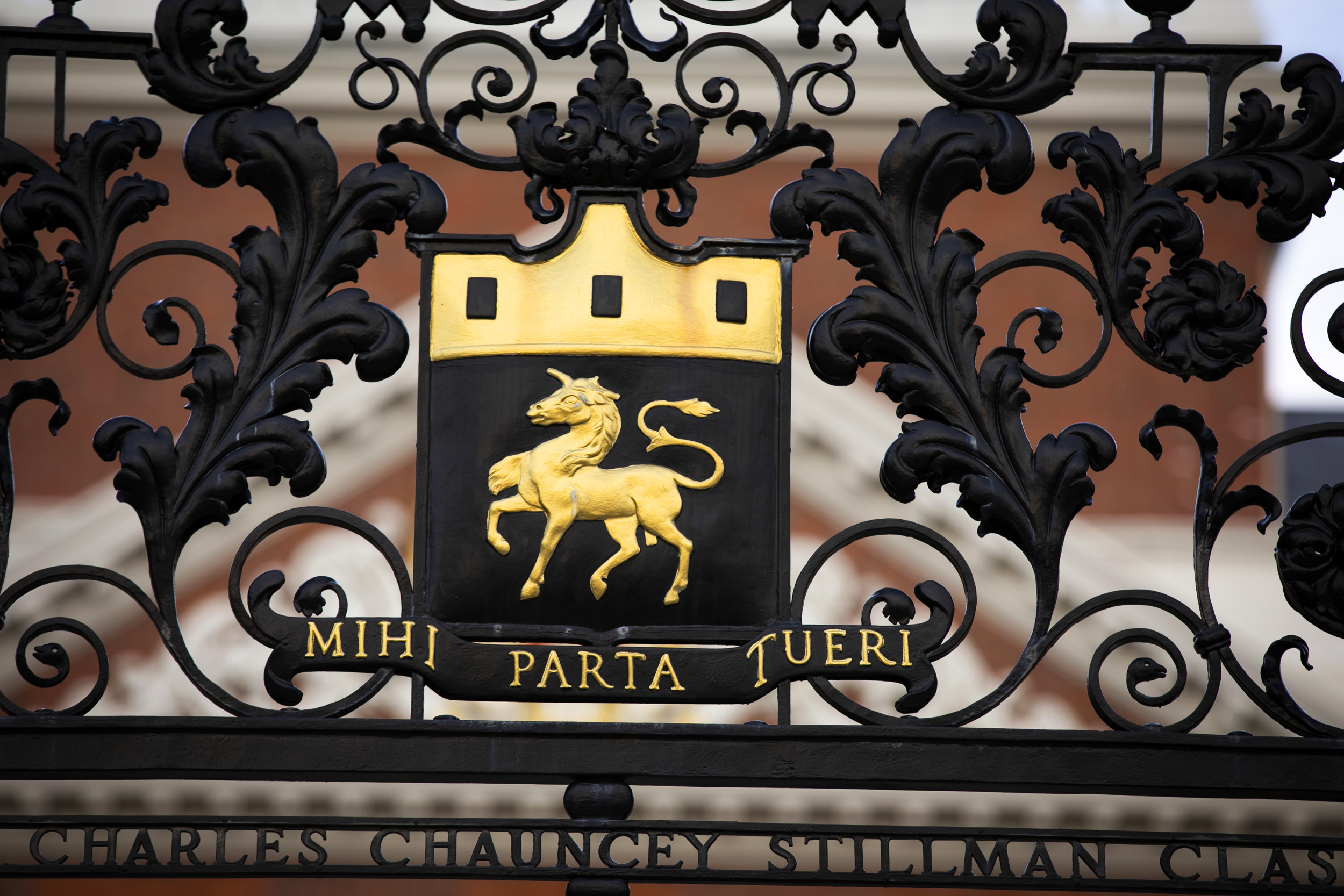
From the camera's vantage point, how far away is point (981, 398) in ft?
13.0

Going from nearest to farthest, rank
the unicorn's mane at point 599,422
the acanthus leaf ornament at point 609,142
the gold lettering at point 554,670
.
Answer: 1. the gold lettering at point 554,670
2. the unicorn's mane at point 599,422
3. the acanthus leaf ornament at point 609,142

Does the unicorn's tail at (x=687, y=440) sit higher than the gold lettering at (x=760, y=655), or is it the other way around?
the unicorn's tail at (x=687, y=440)

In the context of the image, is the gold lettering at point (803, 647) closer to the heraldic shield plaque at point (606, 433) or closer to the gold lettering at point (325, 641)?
the heraldic shield plaque at point (606, 433)

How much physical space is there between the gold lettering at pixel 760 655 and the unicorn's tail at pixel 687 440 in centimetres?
37

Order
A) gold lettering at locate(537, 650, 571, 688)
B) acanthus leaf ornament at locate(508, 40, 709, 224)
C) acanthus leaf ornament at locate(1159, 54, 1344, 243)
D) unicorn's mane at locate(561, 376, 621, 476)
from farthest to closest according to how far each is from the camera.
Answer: acanthus leaf ornament at locate(1159, 54, 1344, 243)
acanthus leaf ornament at locate(508, 40, 709, 224)
unicorn's mane at locate(561, 376, 621, 476)
gold lettering at locate(537, 650, 571, 688)

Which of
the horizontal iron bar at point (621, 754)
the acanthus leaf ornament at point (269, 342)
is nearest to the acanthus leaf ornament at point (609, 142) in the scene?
the acanthus leaf ornament at point (269, 342)

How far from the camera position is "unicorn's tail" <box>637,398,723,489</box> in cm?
390

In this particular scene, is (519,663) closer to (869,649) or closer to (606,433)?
(606,433)

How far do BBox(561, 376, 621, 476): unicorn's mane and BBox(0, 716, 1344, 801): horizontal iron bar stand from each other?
1.92ft

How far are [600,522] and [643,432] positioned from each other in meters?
0.23

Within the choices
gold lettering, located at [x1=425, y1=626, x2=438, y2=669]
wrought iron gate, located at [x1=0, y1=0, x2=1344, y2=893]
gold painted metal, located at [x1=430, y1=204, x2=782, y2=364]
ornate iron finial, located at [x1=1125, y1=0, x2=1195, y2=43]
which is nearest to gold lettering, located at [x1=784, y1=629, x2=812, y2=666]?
wrought iron gate, located at [x1=0, y1=0, x2=1344, y2=893]

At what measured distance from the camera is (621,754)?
3809 mm

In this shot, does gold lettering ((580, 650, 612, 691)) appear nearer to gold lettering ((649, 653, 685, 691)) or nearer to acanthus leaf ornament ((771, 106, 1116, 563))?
gold lettering ((649, 653, 685, 691))

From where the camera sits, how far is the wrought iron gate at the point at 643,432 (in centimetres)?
379
